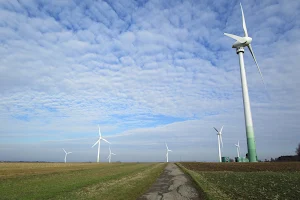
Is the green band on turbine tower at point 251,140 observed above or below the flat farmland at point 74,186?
above

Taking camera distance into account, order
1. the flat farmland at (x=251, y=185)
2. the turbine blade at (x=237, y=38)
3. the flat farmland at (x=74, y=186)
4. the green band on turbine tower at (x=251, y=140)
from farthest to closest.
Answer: the turbine blade at (x=237, y=38)
the green band on turbine tower at (x=251, y=140)
the flat farmland at (x=74, y=186)
the flat farmland at (x=251, y=185)

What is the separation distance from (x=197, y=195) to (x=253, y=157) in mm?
51323

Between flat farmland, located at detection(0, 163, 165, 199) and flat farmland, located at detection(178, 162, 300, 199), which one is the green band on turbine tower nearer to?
flat farmland, located at detection(178, 162, 300, 199)

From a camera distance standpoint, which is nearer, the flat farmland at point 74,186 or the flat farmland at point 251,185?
the flat farmland at point 251,185

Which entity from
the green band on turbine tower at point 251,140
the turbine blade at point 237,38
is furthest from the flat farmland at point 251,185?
the turbine blade at point 237,38

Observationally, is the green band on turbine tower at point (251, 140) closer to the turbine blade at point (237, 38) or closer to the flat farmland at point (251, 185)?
the turbine blade at point (237, 38)

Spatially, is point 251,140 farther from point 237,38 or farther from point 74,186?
point 74,186

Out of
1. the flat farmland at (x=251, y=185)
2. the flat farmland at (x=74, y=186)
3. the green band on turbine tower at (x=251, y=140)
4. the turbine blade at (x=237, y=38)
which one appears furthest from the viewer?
the turbine blade at (x=237, y=38)

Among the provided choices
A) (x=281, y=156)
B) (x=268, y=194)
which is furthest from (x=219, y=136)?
(x=268, y=194)

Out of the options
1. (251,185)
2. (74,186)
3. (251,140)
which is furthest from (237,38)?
(74,186)

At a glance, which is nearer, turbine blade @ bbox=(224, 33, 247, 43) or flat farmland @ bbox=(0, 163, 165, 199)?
flat farmland @ bbox=(0, 163, 165, 199)

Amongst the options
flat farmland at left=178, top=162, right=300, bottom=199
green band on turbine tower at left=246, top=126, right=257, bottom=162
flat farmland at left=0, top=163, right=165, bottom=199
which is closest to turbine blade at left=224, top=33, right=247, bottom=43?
green band on turbine tower at left=246, top=126, right=257, bottom=162

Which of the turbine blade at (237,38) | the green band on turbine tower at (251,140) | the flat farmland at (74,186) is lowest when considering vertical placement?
the flat farmland at (74,186)

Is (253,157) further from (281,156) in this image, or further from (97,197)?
(97,197)
